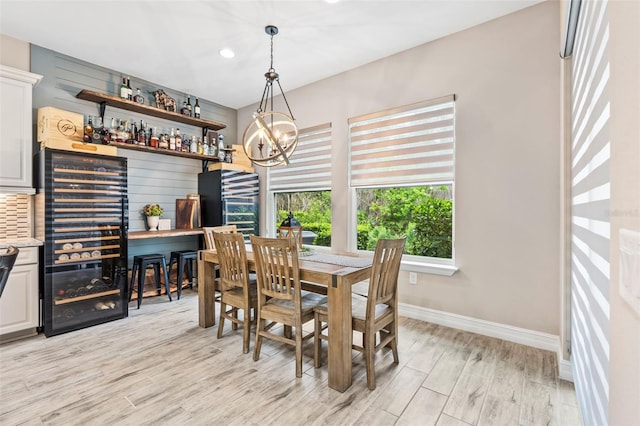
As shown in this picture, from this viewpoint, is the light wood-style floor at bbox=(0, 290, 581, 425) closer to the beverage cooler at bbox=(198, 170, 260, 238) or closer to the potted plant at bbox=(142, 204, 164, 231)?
the potted plant at bbox=(142, 204, 164, 231)

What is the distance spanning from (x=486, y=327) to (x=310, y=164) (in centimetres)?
294

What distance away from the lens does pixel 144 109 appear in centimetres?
411

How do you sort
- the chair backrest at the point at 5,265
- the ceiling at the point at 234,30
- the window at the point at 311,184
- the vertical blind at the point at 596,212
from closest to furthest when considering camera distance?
1. the vertical blind at the point at 596,212
2. the chair backrest at the point at 5,265
3. the ceiling at the point at 234,30
4. the window at the point at 311,184

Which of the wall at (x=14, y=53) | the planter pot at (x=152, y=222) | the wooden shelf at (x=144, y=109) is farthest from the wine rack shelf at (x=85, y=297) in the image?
the wall at (x=14, y=53)

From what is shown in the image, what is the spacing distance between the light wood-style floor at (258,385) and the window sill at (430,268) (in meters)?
0.61

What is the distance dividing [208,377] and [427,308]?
2.30 m

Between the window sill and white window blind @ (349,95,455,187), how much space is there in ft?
2.99

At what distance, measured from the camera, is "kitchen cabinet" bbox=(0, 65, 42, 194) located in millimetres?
2975

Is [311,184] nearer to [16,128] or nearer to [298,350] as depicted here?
[298,350]

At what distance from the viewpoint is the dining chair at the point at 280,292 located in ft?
7.32

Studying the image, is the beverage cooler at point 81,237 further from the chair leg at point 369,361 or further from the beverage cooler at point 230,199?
the chair leg at point 369,361

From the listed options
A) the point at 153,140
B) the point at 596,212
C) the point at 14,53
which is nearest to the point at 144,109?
the point at 153,140

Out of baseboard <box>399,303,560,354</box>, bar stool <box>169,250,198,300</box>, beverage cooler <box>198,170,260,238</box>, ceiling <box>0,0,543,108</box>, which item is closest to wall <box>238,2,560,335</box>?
baseboard <box>399,303,560,354</box>

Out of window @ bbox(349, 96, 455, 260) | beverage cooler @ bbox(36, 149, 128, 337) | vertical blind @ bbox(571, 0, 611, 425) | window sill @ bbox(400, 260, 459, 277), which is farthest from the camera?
window @ bbox(349, 96, 455, 260)
